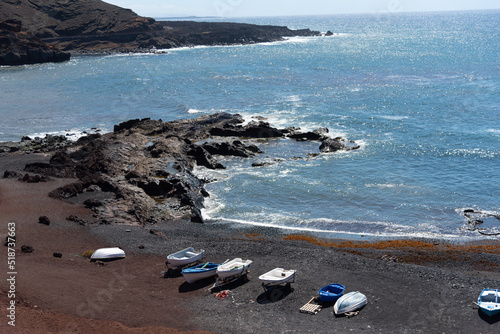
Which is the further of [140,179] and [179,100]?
[179,100]

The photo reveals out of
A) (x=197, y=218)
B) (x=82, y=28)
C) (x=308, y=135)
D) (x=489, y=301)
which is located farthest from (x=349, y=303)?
(x=82, y=28)

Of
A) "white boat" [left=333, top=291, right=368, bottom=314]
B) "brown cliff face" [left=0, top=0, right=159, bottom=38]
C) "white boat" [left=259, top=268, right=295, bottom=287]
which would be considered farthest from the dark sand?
"brown cliff face" [left=0, top=0, right=159, bottom=38]

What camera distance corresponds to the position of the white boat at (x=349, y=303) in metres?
22.8

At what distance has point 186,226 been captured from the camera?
36.0m

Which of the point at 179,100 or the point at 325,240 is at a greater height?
the point at 179,100

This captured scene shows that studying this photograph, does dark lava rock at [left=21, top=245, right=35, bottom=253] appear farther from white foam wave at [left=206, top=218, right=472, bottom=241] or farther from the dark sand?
white foam wave at [left=206, top=218, right=472, bottom=241]

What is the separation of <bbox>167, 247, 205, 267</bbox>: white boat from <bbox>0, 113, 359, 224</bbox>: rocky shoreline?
867 centimetres

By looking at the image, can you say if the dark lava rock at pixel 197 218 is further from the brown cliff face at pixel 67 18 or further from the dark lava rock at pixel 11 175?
the brown cliff face at pixel 67 18

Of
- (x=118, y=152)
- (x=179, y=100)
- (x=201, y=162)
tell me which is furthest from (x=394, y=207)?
(x=179, y=100)

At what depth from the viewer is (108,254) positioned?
1120 inches

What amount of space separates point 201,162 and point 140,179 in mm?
9665

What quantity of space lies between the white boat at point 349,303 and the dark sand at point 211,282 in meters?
0.38

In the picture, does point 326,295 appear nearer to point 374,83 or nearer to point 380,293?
point 380,293

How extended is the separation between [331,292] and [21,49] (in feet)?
470
